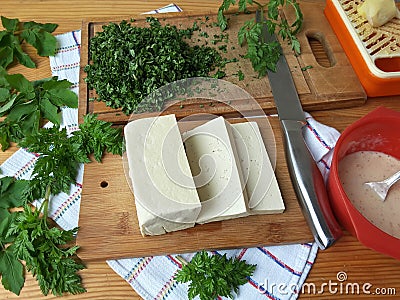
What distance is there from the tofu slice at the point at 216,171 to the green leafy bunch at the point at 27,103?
0.45 meters

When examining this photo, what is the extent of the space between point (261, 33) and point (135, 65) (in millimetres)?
472

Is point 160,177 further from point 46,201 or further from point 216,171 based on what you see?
point 46,201

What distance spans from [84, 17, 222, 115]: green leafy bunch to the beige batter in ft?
1.81

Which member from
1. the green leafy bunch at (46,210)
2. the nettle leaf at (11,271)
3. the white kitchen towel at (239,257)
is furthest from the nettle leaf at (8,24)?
the nettle leaf at (11,271)

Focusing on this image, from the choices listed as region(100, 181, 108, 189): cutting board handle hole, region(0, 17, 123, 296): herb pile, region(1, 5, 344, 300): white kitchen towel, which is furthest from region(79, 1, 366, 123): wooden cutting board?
region(1, 5, 344, 300): white kitchen towel

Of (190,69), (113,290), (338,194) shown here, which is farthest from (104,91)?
(338,194)

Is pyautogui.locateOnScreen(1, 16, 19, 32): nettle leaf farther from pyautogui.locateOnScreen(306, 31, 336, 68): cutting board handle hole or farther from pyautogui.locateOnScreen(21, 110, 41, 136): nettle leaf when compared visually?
pyautogui.locateOnScreen(306, 31, 336, 68): cutting board handle hole


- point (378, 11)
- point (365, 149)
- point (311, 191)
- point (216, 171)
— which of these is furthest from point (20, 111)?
point (378, 11)

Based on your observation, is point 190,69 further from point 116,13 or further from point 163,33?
point 116,13

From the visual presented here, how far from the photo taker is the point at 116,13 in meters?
1.69

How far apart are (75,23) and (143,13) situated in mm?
260

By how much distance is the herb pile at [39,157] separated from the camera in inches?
43.1

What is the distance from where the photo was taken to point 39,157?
50.4 inches

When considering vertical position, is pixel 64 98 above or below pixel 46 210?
above
